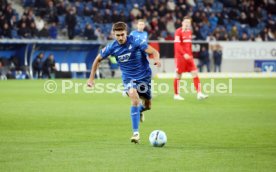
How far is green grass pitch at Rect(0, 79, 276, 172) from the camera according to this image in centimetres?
870

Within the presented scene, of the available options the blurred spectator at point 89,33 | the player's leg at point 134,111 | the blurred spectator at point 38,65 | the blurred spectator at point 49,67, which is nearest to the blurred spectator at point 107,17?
the blurred spectator at point 89,33

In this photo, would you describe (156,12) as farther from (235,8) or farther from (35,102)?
(35,102)

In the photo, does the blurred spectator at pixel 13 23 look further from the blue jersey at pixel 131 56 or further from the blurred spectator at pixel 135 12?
the blue jersey at pixel 131 56

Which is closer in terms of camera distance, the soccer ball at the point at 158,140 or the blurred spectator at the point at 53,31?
the soccer ball at the point at 158,140

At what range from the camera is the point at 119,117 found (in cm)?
1546

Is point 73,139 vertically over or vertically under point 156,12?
under

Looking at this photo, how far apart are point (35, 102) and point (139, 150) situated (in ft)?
33.4

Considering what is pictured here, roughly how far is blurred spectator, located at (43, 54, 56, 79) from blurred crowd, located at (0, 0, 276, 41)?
1281 mm

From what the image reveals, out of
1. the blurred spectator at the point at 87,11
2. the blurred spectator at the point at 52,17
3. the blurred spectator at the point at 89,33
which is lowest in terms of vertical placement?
the blurred spectator at the point at 89,33

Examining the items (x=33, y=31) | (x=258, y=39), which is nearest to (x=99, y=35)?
(x=33, y=31)

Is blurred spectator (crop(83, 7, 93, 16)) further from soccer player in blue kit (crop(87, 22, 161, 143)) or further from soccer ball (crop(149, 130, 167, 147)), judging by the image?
soccer ball (crop(149, 130, 167, 147))

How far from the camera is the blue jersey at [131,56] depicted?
445 inches

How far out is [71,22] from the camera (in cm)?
3547

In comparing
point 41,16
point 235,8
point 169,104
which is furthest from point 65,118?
point 235,8
